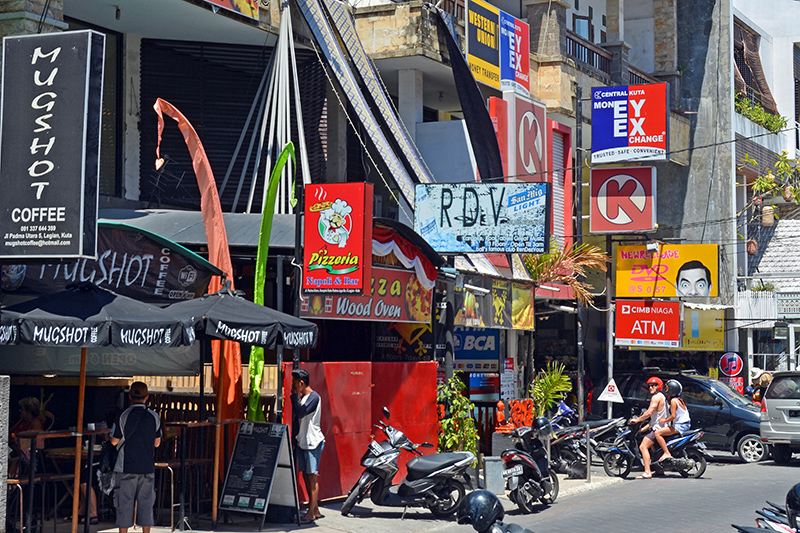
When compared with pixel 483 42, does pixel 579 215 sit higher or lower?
lower

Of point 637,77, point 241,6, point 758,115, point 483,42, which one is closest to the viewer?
point 241,6

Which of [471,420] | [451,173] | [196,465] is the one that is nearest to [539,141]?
[451,173]

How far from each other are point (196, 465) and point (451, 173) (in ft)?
32.8

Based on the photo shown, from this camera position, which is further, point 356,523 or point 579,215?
point 579,215

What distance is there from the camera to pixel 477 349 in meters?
21.0

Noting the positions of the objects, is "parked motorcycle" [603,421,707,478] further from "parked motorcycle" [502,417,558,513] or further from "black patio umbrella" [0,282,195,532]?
"black patio umbrella" [0,282,195,532]

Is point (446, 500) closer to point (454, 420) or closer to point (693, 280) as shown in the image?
point (454, 420)

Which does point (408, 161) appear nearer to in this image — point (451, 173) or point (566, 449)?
point (451, 173)

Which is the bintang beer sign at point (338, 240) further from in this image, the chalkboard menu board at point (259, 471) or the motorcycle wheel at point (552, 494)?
the motorcycle wheel at point (552, 494)

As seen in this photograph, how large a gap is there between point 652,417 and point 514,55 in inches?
361

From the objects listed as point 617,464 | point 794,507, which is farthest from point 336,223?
point 617,464

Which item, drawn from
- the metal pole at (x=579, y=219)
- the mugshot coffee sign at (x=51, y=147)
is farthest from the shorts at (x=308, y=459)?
the metal pole at (x=579, y=219)

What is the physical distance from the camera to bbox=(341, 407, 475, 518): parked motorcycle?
13.2 m

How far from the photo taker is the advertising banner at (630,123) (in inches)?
1005
